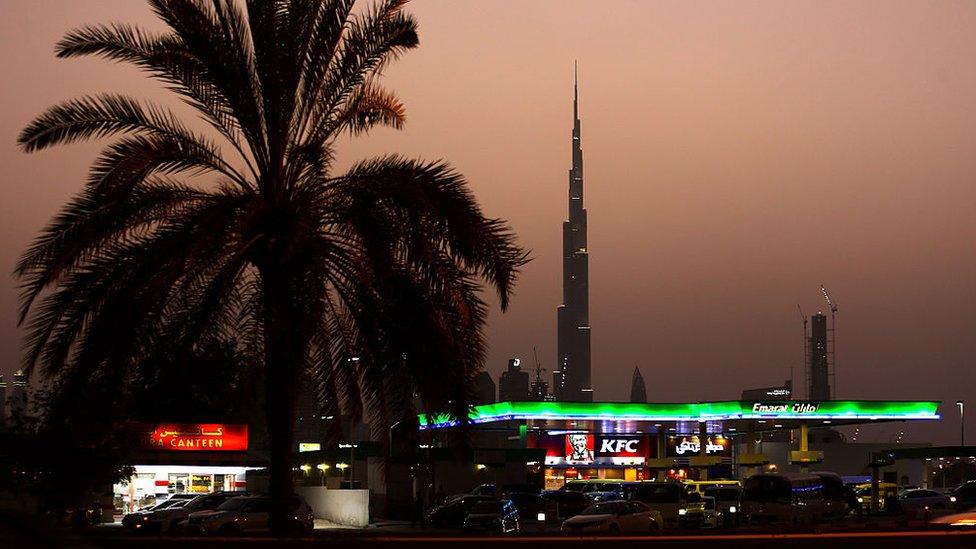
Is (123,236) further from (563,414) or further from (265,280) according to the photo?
(563,414)

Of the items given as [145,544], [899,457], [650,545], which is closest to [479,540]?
[650,545]

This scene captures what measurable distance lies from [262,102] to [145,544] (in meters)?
7.92

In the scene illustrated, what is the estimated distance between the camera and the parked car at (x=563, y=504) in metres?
52.1

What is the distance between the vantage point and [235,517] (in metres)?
36.4

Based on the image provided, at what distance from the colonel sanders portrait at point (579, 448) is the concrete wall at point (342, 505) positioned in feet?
76.1

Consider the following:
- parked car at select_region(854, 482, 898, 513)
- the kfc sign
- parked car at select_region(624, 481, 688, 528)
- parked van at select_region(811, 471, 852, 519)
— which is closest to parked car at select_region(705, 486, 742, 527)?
parked car at select_region(624, 481, 688, 528)

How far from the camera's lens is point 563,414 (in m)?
66.8

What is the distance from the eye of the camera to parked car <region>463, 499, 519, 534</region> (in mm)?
40312

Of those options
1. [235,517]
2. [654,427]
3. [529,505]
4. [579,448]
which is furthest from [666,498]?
[654,427]

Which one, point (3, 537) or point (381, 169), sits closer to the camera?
point (3, 537)

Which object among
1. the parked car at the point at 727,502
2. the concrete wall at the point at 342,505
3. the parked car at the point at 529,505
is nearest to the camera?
the parked car at the point at 727,502

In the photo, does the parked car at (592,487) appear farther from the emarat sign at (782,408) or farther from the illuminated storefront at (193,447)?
the illuminated storefront at (193,447)

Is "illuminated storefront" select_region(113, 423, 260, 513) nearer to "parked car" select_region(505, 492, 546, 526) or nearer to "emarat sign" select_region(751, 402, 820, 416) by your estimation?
"parked car" select_region(505, 492, 546, 526)

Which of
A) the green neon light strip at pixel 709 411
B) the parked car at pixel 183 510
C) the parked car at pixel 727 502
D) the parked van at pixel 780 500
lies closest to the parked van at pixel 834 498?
the parked van at pixel 780 500
